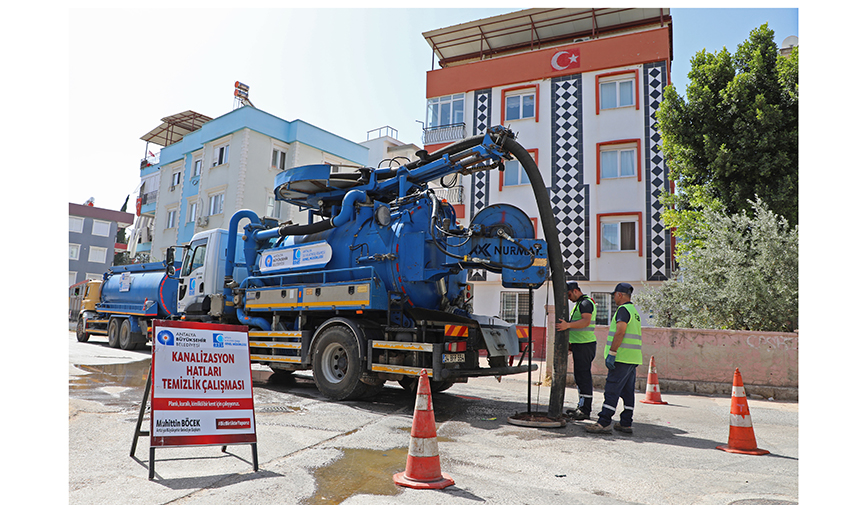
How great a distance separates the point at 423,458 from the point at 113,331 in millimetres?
18194

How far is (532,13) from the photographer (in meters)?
20.7

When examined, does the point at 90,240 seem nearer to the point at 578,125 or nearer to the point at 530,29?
the point at 530,29

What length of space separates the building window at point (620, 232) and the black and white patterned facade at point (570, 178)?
1.72ft

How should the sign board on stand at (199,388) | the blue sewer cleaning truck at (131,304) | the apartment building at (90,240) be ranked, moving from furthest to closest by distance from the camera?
the apartment building at (90,240), the blue sewer cleaning truck at (131,304), the sign board on stand at (199,388)

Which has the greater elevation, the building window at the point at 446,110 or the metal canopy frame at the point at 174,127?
the metal canopy frame at the point at 174,127

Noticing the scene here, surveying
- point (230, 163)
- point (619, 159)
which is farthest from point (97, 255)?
point (619, 159)

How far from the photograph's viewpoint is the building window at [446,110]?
2223cm

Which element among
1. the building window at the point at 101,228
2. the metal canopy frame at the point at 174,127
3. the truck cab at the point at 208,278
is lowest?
the truck cab at the point at 208,278

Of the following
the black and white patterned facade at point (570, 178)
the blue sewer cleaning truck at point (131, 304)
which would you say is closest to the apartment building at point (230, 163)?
the blue sewer cleaning truck at point (131, 304)

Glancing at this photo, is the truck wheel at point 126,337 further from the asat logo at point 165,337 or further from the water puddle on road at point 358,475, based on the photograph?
the water puddle on road at point 358,475

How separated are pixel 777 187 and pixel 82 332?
23803 millimetres

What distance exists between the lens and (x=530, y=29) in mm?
21891

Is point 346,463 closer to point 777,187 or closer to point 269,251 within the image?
point 269,251

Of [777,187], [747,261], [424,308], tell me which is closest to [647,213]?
[777,187]
